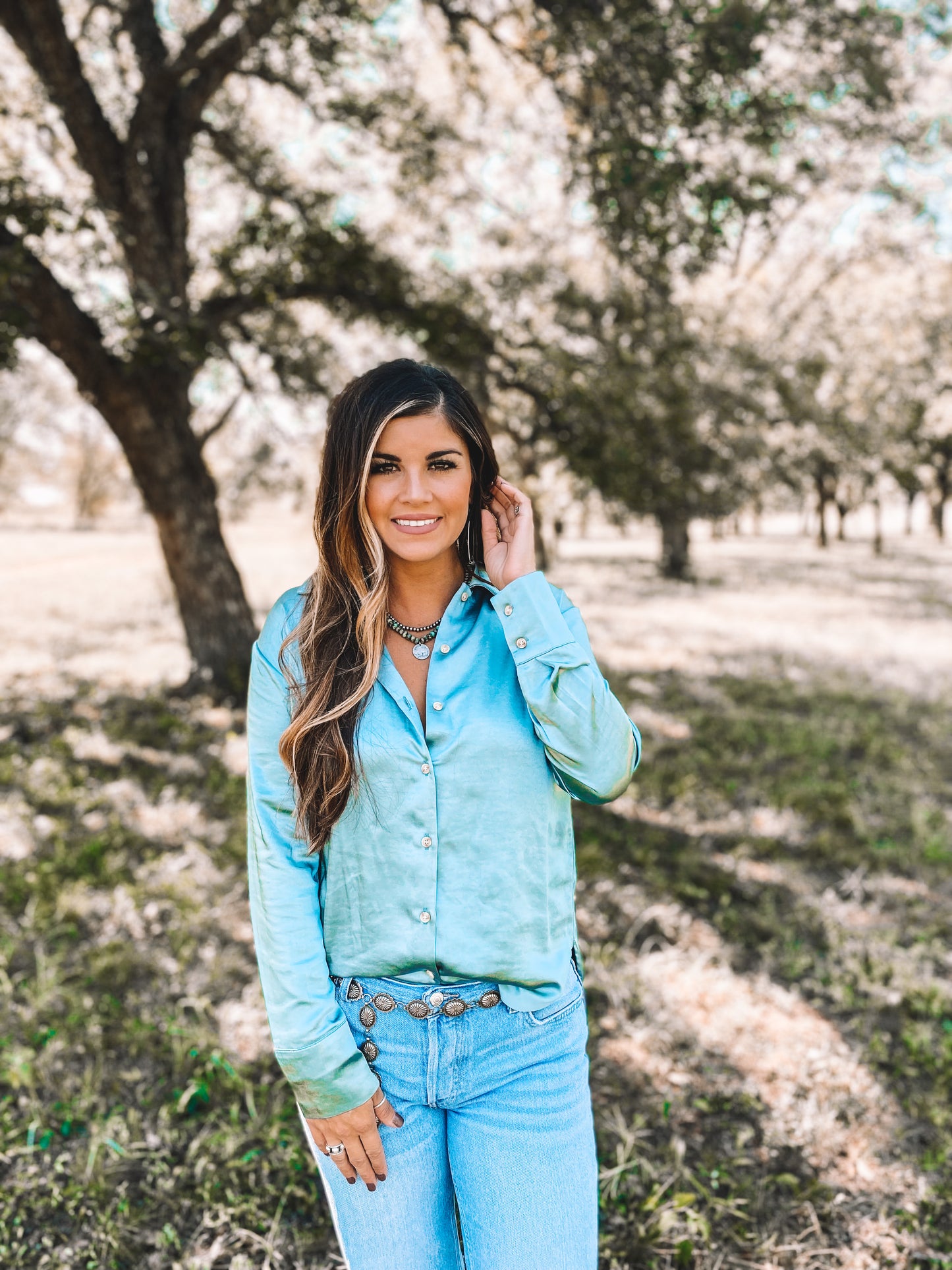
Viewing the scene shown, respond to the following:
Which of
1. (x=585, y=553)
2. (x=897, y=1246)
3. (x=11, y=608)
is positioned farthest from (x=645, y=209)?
(x=585, y=553)

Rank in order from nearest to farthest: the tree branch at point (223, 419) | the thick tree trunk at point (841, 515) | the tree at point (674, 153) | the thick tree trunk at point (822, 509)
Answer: the tree at point (674, 153)
the tree branch at point (223, 419)
the thick tree trunk at point (822, 509)
the thick tree trunk at point (841, 515)

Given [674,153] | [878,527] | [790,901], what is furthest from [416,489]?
[878,527]

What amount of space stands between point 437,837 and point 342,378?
7619mm

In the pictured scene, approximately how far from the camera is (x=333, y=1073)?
70.3 inches

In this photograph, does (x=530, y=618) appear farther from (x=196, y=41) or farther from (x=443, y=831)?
(x=196, y=41)

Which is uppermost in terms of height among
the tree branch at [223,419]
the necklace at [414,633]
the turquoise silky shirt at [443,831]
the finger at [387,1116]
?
the tree branch at [223,419]

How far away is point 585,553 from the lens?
32.7 m

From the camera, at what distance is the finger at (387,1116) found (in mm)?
→ 1835

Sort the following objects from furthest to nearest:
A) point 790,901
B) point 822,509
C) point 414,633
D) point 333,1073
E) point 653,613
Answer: point 822,509 → point 653,613 → point 790,901 → point 414,633 → point 333,1073

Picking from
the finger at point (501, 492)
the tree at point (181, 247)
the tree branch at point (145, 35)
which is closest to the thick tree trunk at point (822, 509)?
the tree at point (181, 247)

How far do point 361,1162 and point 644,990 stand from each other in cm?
267

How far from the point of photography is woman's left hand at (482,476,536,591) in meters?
2.11

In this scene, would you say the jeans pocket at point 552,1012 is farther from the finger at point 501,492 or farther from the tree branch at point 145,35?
the tree branch at point 145,35

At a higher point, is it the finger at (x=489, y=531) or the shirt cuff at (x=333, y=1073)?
the finger at (x=489, y=531)
